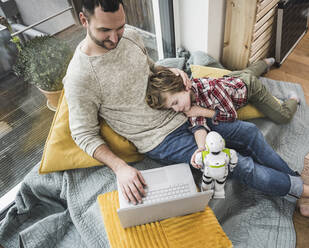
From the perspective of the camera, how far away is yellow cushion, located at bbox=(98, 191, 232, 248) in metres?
0.99

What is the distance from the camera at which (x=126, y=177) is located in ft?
3.35

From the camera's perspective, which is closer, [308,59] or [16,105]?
[16,105]

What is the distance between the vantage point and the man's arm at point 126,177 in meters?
1.00

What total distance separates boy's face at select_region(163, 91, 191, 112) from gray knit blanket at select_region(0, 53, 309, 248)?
33 cm

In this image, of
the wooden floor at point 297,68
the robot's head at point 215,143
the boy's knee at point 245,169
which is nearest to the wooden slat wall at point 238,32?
the wooden floor at point 297,68

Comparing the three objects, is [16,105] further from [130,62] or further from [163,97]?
[163,97]

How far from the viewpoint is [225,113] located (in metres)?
1.26

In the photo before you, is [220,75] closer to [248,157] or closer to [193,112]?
[193,112]

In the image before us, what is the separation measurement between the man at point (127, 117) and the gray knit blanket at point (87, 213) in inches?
5.7

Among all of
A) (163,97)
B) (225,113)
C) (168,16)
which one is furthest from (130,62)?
(168,16)

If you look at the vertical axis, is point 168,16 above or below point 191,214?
above

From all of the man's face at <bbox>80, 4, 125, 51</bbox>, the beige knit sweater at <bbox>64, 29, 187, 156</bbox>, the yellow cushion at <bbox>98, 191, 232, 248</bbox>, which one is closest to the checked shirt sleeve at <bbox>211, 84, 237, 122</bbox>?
the beige knit sweater at <bbox>64, 29, 187, 156</bbox>

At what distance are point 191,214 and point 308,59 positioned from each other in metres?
1.77

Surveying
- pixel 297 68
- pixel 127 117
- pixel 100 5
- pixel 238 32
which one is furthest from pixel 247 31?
pixel 100 5
